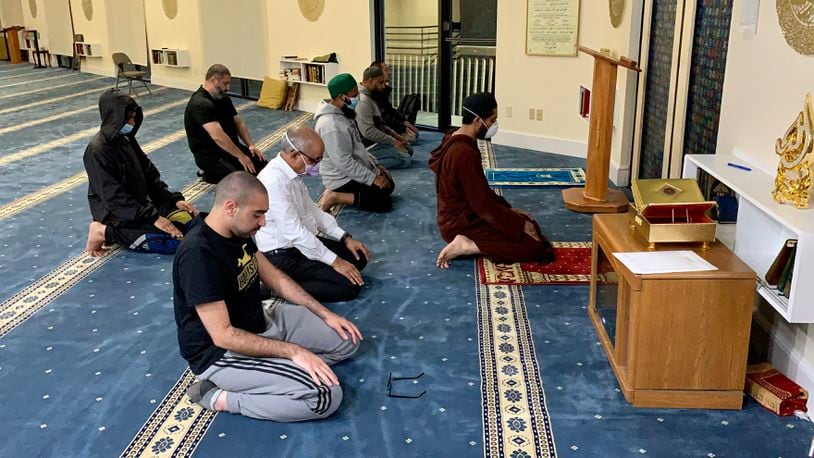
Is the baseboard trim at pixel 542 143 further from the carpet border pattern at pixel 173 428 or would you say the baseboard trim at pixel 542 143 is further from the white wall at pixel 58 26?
the white wall at pixel 58 26

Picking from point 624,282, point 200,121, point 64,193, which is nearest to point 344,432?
point 624,282

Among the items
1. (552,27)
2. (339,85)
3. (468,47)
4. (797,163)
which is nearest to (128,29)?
(468,47)

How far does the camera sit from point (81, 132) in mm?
9180

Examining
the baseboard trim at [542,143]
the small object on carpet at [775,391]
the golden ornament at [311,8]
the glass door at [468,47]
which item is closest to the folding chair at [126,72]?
the golden ornament at [311,8]

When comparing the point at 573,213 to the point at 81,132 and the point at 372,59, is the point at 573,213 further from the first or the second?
the point at 81,132

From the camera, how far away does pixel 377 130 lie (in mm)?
6805

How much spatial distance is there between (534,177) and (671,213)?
3364mm

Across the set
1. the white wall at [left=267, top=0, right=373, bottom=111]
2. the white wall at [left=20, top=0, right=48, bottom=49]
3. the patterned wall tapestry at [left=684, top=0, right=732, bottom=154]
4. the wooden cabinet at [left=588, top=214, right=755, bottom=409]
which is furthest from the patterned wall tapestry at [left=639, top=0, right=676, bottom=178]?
the white wall at [left=20, top=0, right=48, bottom=49]

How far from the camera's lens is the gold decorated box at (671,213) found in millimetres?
3137

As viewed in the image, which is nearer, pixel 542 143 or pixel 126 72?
pixel 542 143

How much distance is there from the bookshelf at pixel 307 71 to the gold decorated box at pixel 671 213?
7.01m

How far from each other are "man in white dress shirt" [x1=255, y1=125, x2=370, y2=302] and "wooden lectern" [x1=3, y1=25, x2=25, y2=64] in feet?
58.8

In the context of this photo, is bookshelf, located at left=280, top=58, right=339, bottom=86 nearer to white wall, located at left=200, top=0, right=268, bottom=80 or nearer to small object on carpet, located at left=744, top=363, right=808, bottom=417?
white wall, located at left=200, top=0, right=268, bottom=80

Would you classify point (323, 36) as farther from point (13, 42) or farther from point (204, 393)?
point (13, 42)
